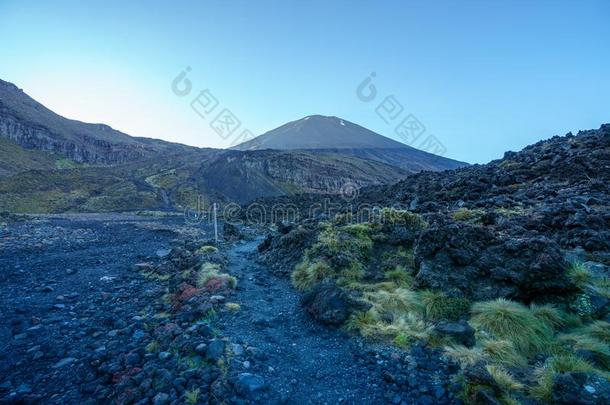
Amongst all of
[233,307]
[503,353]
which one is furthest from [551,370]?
[233,307]

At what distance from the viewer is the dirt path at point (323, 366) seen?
14.0 ft

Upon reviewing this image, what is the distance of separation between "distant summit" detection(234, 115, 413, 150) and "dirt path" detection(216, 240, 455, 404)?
153 meters

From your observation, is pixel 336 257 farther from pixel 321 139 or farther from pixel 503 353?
pixel 321 139

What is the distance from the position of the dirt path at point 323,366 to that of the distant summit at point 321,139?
152990mm

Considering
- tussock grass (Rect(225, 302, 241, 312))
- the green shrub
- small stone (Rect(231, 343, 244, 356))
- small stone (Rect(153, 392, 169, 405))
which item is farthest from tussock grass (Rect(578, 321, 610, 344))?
small stone (Rect(153, 392, 169, 405))

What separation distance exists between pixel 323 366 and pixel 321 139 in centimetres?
17319

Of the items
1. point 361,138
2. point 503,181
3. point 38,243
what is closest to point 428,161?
point 361,138

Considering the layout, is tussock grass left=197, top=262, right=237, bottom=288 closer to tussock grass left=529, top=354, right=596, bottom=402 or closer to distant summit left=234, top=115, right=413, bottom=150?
tussock grass left=529, top=354, right=596, bottom=402

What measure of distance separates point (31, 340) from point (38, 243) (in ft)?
40.6

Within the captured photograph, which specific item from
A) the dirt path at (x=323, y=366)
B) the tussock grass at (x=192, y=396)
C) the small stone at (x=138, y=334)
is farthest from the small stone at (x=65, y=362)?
the tussock grass at (x=192, y=396)

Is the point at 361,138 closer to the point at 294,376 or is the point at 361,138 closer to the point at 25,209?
the point at 25,209

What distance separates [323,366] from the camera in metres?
4.99

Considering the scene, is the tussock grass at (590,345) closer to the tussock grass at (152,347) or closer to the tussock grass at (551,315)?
the tussock grass at (551,315)

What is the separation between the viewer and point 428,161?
6727 inches
